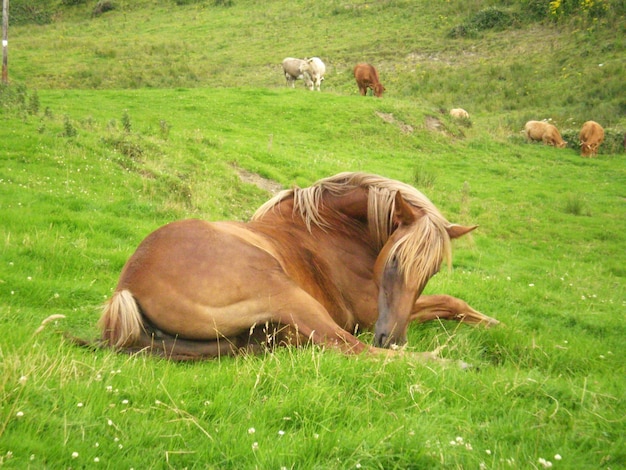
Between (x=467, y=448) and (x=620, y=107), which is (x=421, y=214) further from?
(x=620, y=107)

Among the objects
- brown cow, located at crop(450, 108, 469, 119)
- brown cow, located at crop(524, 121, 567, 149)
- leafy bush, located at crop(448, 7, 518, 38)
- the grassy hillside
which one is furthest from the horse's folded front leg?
leafy bush, located at crop(448, 7, 518, 38)

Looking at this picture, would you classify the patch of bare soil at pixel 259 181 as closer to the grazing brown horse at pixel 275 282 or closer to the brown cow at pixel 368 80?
the grazing brown horse at pixel 275 282

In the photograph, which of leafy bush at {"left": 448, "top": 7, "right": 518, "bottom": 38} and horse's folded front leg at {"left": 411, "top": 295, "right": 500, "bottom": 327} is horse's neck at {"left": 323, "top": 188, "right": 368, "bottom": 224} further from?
leafy bush at {"left": 448, "top": 7, "right": 518, "bottom": 38}

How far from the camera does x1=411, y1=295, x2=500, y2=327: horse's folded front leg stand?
6422 millimetres

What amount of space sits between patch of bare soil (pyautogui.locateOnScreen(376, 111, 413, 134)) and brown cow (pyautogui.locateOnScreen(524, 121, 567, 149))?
6140 millimetres

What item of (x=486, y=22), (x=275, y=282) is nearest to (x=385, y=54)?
(x=486, y=22)

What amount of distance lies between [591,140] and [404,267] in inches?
984

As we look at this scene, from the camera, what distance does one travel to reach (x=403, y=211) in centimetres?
552

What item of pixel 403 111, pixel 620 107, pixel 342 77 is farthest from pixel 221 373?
pixel 342 77

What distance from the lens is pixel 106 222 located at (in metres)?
9.60

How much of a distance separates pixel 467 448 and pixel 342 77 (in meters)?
36.6

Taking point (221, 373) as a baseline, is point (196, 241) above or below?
above

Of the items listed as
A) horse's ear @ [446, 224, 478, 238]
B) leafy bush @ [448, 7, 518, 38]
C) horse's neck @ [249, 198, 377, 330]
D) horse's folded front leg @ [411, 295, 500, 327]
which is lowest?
horse's folded front leg @ [411, 295, 500, 327]

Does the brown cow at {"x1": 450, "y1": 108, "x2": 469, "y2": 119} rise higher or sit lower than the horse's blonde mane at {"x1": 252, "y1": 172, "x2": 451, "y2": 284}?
lower
